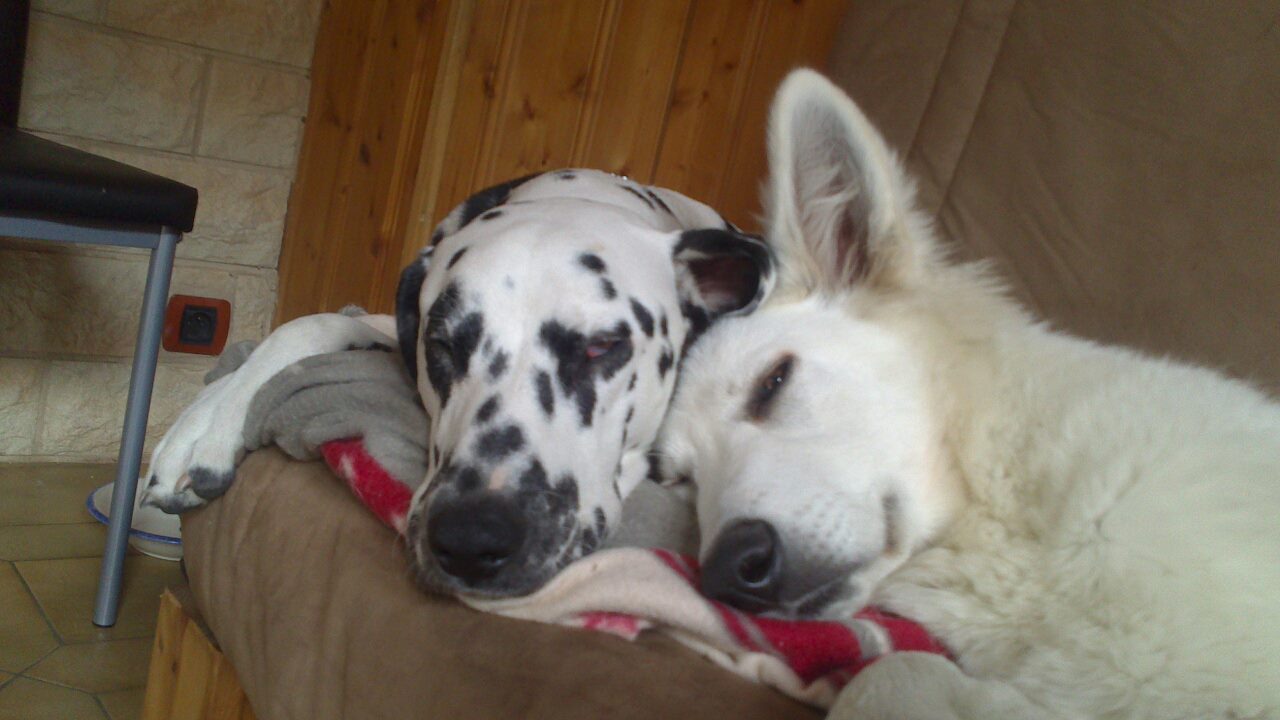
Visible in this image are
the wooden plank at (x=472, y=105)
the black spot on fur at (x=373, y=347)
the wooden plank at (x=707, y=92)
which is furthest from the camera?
the wooden plank at (x=707, y=92)

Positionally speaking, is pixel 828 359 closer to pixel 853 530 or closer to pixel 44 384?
pixel 853 530

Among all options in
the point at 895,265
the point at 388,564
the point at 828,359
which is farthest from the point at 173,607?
the point at 895,265

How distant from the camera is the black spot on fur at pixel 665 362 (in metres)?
1.36

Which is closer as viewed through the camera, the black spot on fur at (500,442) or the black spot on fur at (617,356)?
the black spot on fur at (500,442)

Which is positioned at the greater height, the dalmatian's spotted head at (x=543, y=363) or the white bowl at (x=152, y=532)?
the dalmatian's spotted head at (x=543, y=363)

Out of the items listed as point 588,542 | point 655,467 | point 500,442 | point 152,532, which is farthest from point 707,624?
point 152,532

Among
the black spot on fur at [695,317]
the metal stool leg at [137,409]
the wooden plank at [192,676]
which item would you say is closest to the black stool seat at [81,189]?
the metal stool leg at [137,409]

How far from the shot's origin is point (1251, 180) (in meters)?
1.66

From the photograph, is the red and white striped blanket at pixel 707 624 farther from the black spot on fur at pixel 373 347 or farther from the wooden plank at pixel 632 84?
the wooden plank at pixel 632 84

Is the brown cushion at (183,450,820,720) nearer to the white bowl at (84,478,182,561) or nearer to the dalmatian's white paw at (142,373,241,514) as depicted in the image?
the dalmatian's white paw at (142,373,241,514)

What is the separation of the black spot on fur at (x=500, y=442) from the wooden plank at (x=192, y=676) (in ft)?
2.45

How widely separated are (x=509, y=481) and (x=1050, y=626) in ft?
2.02

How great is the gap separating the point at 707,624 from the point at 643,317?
0.58 meters

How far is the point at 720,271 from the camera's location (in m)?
1.45
